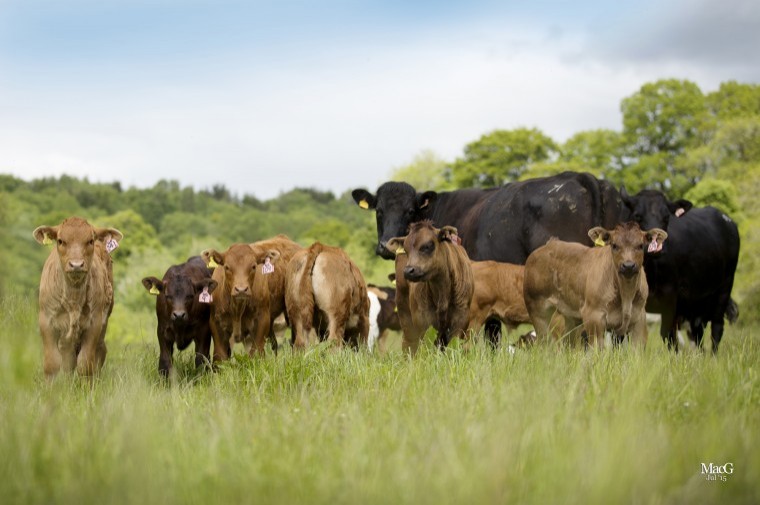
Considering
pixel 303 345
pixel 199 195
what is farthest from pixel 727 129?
pixel 199 195

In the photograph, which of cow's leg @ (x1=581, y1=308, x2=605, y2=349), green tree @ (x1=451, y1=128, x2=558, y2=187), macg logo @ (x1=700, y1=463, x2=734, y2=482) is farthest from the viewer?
green tree @ (x1=451, y1=128, x2=558, y2=187)

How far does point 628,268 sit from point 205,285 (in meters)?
4.62

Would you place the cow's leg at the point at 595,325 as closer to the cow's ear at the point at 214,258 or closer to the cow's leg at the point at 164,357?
the cow's ear at the point at 214,258

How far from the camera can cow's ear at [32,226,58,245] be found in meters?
8.85

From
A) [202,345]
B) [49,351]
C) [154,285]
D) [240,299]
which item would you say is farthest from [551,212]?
[49,351]

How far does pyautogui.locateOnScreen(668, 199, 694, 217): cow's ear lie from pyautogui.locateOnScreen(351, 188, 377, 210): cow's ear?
13.9 ft

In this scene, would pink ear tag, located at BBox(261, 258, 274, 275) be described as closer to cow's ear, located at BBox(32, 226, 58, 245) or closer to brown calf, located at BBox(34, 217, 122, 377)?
brown calf, located at BBox(34, 217, 122, 377)

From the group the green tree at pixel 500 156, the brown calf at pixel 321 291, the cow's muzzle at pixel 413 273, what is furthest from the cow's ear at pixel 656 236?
the green tree at pixel 500 156

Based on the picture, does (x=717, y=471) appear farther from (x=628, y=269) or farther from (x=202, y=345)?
(x=202, y=345)

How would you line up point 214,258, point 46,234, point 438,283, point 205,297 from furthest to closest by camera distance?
point 214,258, point 205,297, point 438,283, point 46,234

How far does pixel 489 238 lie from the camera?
497 inches

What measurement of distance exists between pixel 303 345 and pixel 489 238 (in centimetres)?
329

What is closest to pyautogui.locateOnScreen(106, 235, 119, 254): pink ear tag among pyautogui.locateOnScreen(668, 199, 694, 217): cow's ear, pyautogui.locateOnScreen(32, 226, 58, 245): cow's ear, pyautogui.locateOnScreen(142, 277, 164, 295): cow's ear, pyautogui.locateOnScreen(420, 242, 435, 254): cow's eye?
pyautogui.locateOnScreen(32, 226, 58, 245): cow's ear

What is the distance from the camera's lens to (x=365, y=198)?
12883mm
